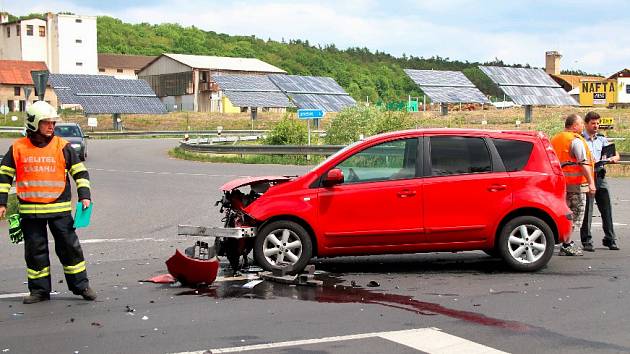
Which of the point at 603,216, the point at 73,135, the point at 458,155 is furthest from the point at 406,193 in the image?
the point at 73,135

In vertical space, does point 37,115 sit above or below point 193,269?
above

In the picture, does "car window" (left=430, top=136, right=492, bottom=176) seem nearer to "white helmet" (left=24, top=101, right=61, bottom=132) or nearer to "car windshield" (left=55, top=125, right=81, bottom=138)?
"white helmet" (left=24, top=101, right=61, bottom=132)

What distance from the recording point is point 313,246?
925 cm

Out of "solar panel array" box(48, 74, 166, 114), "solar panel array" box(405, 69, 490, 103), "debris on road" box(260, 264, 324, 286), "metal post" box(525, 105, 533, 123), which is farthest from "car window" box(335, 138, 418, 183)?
"solar panel array" box(48, 74, 166, 114)

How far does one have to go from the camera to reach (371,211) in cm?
919

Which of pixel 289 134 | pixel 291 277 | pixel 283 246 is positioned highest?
pixel 289 134

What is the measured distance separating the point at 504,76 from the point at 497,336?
5757 cm

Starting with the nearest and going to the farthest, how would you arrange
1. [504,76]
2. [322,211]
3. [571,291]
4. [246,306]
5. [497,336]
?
A: [497,336] → [246,306] → [571,291] → [322,211] → [504,76]

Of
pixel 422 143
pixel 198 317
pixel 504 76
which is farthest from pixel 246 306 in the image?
pixel 504 76

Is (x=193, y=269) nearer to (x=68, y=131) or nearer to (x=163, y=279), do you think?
(x=163, y=279)

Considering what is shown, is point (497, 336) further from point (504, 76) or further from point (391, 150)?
→ point (504, 76)

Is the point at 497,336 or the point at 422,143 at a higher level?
the point at 422,143

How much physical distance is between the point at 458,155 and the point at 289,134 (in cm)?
2806

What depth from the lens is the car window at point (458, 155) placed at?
370 inches
